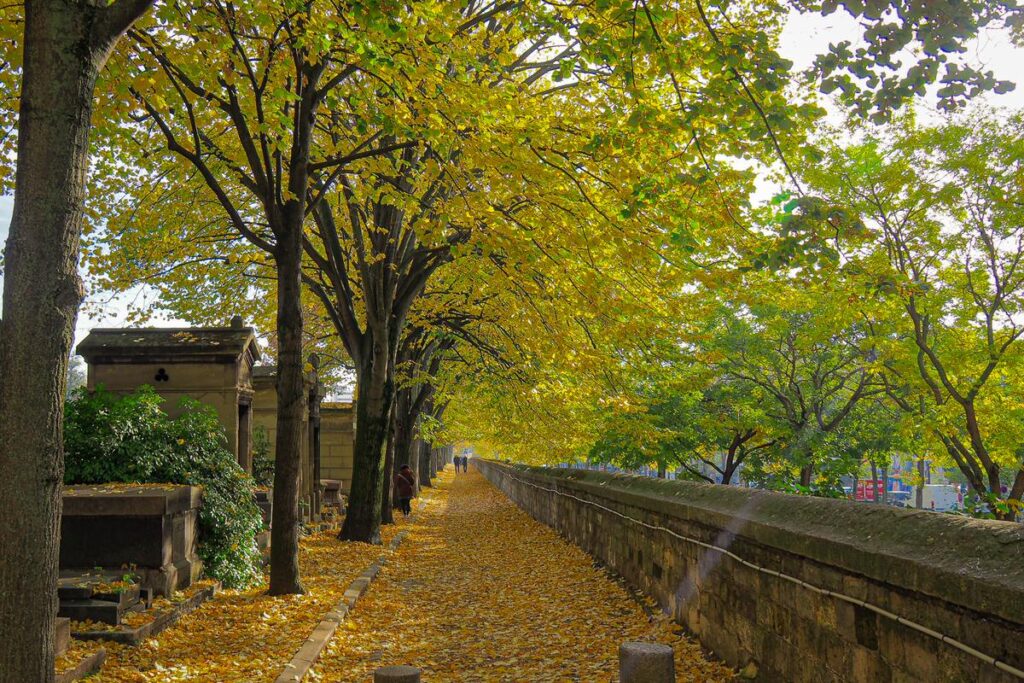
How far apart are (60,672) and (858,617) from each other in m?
5.24

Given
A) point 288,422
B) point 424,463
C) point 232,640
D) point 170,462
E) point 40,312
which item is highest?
point 40,312

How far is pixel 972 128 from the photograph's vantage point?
17891 millimetres

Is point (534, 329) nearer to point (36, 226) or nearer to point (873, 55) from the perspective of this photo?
point (873, 55)

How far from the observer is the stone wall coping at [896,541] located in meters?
3.08

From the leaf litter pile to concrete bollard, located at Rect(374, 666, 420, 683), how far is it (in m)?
2.71

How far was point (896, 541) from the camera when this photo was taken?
388 centimetres

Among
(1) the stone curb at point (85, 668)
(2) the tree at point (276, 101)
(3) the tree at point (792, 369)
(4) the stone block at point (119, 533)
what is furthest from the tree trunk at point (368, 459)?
(3) the tree at point (792, 369)

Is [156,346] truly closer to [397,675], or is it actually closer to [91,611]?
[91,611]

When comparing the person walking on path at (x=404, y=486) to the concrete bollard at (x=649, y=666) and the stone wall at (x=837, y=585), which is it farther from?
the concrete bollard at (x=649, y=666)

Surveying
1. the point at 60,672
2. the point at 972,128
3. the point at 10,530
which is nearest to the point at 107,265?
the point at 60,672

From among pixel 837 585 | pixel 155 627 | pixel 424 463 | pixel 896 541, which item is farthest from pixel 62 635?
pixel 424 463

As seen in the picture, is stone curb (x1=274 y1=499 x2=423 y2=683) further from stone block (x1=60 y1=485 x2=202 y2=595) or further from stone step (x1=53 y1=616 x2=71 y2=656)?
stone block (x1=60 y1=485 x2=202 y2=595)

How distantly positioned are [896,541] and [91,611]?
6390 millimetres

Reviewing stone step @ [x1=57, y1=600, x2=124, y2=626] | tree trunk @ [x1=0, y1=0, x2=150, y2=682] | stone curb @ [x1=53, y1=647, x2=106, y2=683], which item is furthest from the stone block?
tree trunk @ [x1=0, y1=0, x2=150, y2=682]
